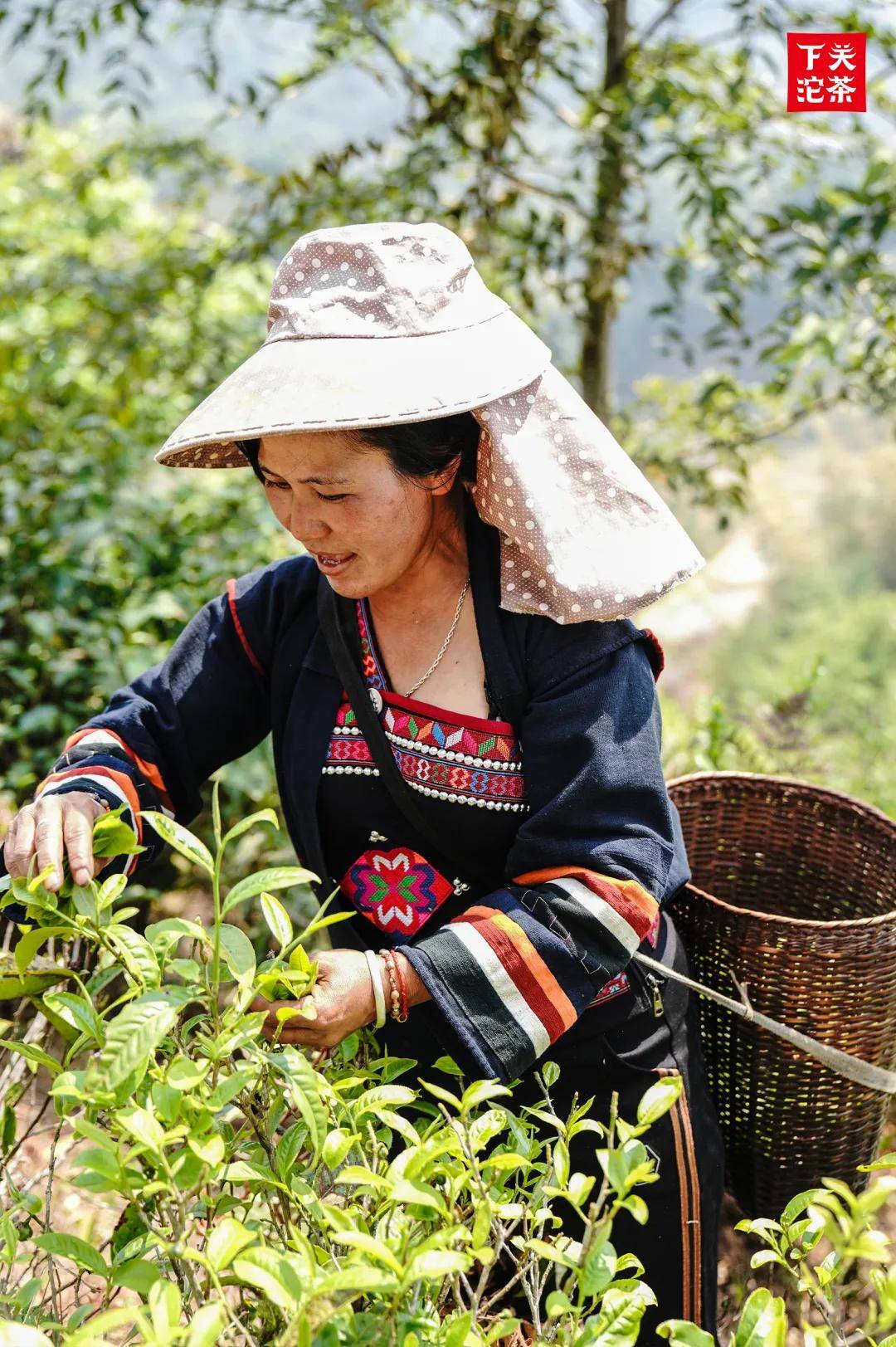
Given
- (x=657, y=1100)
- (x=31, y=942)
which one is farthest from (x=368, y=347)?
(x=657, y=1100)

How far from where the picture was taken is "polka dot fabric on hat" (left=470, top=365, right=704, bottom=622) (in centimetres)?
141

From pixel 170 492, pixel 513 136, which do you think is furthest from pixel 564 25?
pixel 170 492

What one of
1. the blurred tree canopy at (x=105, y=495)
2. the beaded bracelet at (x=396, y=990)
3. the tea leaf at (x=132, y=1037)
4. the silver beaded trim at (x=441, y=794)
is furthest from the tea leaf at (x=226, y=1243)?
the blurred tree canopy at (x=105, y=495)

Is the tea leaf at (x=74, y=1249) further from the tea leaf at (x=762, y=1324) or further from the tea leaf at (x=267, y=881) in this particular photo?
the tea leaf at (x=762, y=1324)

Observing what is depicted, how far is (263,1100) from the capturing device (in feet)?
3.32

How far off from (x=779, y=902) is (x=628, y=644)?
998 mm

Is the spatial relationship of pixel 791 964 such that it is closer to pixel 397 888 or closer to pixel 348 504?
pixel 397 888

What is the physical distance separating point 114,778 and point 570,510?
705 millimetres

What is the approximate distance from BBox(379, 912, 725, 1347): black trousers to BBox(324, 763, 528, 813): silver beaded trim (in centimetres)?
32

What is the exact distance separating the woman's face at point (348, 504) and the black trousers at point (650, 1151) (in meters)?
0.69

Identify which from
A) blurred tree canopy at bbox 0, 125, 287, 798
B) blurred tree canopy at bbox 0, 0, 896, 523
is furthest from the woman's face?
blurred tree canopy at bbox 0, 0, 896, 523

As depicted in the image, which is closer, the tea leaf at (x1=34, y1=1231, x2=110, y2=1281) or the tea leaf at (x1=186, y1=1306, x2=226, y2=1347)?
the tea leaf at (x1=186, y1=1306, x2=226, y2=1347)

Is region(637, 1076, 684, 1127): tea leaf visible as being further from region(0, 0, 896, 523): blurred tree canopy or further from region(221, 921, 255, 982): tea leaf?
region(0, 0, 896, 523): blurred tree canopy

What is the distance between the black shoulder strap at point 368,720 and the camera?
5.15 feet
